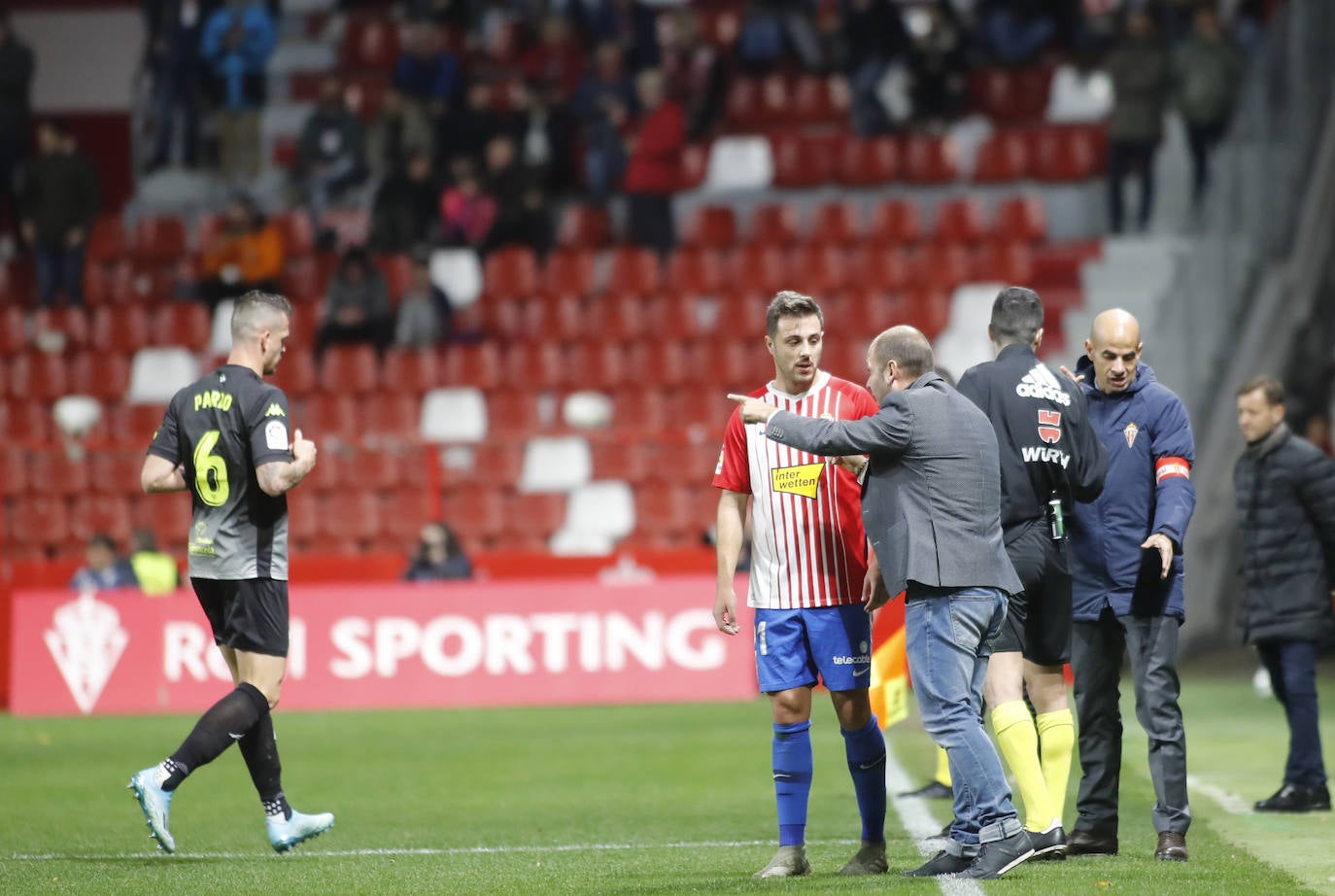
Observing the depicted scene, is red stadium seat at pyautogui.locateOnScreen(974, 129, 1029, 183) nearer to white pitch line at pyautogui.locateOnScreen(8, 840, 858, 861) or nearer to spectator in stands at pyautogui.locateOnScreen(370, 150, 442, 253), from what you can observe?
spectator in stands at pyautogui.locateOnScreen(370, 150, 442, 253)

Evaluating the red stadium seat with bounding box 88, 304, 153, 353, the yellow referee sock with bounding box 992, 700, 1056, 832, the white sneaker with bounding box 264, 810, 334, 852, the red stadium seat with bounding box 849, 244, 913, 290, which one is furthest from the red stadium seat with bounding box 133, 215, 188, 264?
the yellow referee sock with bounding box 992, 700, 1056, 832

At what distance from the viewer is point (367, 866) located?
7152mm

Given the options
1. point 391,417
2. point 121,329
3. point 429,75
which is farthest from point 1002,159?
point 121,329

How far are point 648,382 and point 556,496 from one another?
76.2 inches

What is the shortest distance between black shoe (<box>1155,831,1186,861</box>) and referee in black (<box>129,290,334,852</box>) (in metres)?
3.18

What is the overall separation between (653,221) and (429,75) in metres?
3.40

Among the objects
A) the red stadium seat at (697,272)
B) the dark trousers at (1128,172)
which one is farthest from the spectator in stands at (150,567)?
the dark trousers at (1128,172)

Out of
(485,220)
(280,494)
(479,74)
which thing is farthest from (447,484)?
(280,494)

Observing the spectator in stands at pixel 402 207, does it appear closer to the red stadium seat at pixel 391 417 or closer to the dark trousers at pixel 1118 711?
the red stadium seat at pixel 391 417

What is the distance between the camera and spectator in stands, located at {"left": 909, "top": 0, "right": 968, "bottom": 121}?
800 inches

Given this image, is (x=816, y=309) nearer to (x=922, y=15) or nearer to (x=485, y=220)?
(x=485, y=220)

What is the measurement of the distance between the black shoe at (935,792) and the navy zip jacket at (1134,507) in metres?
2.33

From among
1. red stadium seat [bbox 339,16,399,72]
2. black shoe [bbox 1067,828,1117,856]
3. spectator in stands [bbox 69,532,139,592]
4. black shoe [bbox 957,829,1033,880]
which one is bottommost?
black shoe [bbox 1067,828,1117,856]

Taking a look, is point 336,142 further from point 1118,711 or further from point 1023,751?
point 1023,751
